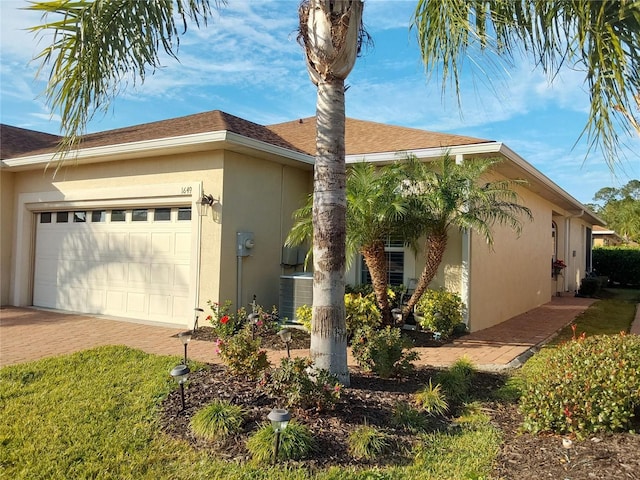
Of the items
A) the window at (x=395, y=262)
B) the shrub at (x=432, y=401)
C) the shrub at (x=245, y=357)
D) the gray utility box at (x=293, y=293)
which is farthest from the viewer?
the window at (x=395, y=262)

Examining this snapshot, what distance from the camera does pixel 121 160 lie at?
11047 mm

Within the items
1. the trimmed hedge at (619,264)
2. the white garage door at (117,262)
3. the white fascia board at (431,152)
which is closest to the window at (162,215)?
the white garage door at (117,262)

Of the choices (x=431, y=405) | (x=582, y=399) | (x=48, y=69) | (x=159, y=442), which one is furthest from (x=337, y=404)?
(x=48, y=69)

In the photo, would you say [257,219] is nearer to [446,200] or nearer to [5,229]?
[446,200]

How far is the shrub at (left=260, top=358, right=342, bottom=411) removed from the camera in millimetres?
4391

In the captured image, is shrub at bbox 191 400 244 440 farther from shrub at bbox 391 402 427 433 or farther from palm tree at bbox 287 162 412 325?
palm tree at bbox 287 162 412 325

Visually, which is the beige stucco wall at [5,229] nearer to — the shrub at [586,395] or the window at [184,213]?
the window at [184,213]

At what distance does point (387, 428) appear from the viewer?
434 centimetres

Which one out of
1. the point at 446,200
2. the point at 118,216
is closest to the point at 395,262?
the point at 446,200

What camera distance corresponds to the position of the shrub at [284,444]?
3748 mm

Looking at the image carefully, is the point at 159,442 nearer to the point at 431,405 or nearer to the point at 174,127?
the point at 431,405

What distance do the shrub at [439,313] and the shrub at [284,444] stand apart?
17.4ft

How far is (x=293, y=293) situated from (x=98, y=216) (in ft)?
18.6

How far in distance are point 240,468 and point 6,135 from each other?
1540 centimetres
